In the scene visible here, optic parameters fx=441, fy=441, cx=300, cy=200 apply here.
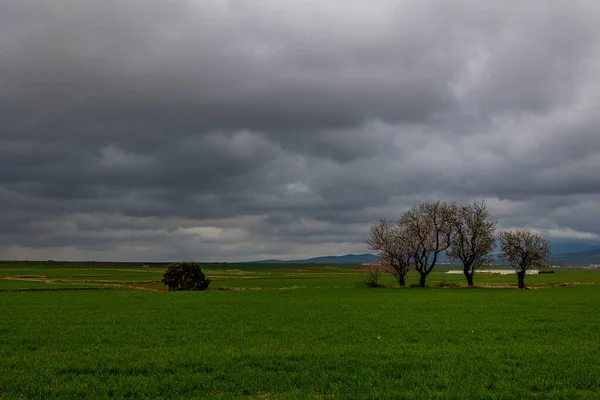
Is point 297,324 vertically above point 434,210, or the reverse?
point 434,210

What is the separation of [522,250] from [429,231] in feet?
52.2

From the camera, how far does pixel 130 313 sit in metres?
35.9

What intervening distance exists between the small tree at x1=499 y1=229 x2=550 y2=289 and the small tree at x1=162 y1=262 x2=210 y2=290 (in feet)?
179

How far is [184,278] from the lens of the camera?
79500 millimetres

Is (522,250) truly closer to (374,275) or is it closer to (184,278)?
(374,275)

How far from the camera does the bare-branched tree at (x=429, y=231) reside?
3214 inches

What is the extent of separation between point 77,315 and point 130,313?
154 inches

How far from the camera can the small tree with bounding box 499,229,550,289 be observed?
76.3m

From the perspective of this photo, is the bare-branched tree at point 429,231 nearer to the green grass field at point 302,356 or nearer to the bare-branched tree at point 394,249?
the bare-branched tree at point 394,249

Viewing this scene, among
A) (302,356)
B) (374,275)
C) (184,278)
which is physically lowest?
(374,275)

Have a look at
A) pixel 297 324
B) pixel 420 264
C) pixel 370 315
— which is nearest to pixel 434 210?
pixel 420 264

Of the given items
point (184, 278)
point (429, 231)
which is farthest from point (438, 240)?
point (184, 278)

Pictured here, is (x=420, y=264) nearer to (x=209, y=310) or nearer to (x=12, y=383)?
(x=209, y=310)

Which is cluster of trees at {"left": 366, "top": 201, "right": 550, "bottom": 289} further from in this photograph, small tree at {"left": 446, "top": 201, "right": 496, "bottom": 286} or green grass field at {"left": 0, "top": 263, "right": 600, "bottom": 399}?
green grass field at {"left": 0, "top": 263, "right": 600, "bottom": 399}
